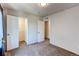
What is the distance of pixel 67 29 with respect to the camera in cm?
391

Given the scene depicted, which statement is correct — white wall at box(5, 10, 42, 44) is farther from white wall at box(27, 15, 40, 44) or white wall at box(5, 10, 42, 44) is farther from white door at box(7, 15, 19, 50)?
white door at box(7, 15, 19, 50)

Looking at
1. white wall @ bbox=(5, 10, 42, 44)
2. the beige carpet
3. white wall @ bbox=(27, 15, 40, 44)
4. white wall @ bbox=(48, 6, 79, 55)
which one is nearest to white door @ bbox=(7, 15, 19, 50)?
the beige carpet

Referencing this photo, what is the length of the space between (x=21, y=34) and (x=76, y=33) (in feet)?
14.1

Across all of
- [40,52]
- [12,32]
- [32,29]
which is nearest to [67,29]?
[40,52]

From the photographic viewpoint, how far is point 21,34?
625cm

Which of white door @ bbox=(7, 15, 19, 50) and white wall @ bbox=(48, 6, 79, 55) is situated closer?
white wall @ bbox=(48, 6, 79, 55)

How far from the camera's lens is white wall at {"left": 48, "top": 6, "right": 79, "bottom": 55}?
3.42 meters

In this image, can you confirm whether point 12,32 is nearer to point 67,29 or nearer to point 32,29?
point 32,29

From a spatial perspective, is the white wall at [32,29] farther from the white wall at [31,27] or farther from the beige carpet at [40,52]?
the beige carpet at [40,52]

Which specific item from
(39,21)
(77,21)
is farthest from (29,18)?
(77,21)

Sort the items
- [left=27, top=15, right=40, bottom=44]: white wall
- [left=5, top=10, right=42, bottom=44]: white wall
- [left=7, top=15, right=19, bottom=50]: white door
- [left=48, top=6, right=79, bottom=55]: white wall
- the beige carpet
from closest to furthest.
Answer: [left=48, top=6, right=79, bottom=55]: white wall < the beige carpet < [left=7, top=15, right=19, bottom=50]: white door < [left=5, top=10, right=42, bottom=44]: white wall < [left=27, top=15, right=40, bottom=44]: white wall

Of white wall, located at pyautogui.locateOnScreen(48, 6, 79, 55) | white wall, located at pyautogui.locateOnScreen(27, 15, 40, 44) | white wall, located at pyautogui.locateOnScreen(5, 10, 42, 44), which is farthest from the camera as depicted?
white wall, located at pyautogui.locateOnScreen(27, 15, 40, 44)

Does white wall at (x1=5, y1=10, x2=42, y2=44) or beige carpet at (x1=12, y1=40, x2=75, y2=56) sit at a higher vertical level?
white wall at (x1=5, y1=10, x2=42, y2=44)

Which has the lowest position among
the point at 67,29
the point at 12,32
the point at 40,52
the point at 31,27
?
the point at 40,52
